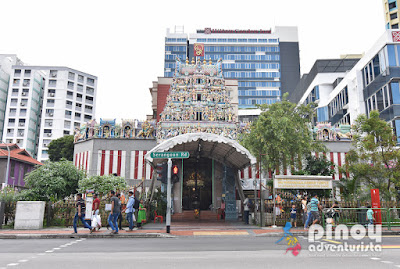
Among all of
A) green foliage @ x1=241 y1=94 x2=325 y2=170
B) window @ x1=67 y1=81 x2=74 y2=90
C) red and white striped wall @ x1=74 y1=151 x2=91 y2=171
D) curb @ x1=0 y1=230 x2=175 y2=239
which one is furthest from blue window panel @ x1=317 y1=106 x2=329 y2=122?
window @ x1=67 y1=81 x2=74 y2=90

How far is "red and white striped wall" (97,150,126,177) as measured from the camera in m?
35.4

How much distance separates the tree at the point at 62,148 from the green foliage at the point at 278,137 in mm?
38737

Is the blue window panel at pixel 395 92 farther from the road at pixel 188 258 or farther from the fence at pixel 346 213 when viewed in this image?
the road at pixel 188 258

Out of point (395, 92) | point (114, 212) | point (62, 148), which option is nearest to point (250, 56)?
point (62, 148)

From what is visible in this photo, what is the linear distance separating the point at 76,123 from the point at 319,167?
71041 millimetres

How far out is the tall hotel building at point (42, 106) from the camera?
8000 centimetres

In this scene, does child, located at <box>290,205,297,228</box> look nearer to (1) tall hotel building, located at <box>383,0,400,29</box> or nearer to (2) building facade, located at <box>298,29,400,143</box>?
(2) building facade, located at <box>298,29,400,143</box>

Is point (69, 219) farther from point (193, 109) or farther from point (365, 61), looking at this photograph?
point (365, 61)

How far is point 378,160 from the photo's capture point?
817 inches

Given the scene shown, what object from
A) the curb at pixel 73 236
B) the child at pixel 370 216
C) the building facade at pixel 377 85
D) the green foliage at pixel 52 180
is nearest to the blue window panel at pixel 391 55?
the building facade at pixel 377 85

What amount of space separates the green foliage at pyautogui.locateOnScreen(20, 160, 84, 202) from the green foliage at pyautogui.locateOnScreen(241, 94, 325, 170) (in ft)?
50.2

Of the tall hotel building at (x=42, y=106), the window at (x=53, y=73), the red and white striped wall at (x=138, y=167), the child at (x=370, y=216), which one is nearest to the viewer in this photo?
the child at (x=370, y=216)

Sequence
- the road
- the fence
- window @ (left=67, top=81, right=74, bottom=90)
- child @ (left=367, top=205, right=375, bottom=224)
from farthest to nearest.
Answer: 1. window @ (left=67, top=81, right=74, bottom=90)
2. the fence
3. child @ (left=367, top=205, right=375, bottom=224)
4. the road

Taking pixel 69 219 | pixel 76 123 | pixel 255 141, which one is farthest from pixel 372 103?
pixel 76 123
